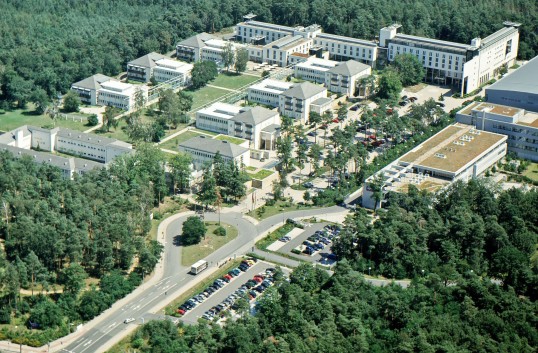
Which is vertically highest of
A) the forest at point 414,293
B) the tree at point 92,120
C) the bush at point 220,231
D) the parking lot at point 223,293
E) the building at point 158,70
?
the building at point 158,70

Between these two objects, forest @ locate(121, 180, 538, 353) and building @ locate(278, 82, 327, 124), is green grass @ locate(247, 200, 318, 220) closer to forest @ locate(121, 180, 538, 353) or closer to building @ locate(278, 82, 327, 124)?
forest @ locate(121, 180, 538, 353)

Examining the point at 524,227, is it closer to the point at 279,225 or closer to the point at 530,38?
the point at 279,225

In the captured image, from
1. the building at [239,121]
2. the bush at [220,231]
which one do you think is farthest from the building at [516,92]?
the bush at [220,231]

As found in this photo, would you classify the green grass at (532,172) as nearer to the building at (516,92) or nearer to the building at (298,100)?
the building at (516,92)

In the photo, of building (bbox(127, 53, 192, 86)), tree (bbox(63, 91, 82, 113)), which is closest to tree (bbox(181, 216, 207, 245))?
tree (bbox(63, 91, 82, 113))

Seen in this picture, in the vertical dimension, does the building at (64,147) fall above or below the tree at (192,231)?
above

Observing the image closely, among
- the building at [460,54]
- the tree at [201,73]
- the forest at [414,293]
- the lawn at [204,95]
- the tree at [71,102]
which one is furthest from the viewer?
the building at [460,54]

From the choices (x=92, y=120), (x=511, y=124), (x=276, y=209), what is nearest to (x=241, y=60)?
(x=92, y=120)
